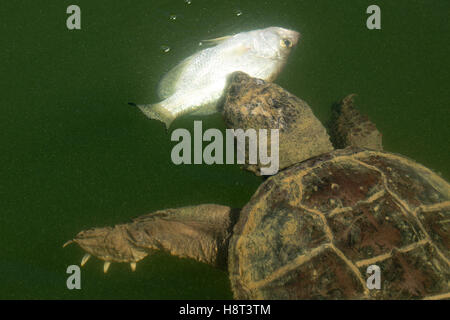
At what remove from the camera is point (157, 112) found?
2438mm

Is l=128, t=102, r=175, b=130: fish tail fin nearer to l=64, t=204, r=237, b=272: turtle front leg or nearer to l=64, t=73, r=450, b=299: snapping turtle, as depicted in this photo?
l=64, t=73, r=450, b=299: snapping turtle

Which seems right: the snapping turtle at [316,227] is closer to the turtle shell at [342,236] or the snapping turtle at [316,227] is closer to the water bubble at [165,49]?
the turtle shell at [342,236]

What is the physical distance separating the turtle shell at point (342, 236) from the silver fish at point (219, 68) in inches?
39.1

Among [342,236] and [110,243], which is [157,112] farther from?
[342,236]

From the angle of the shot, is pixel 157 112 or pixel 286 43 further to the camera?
pixel 286 43

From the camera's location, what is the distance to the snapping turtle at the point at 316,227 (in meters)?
1.60

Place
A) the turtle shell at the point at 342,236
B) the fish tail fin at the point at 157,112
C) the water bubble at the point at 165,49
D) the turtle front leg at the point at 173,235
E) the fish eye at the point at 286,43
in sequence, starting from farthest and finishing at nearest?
the water bubble at the point at 165,49
the fish eye at the point at 286,43
the fish tail fin at the point at 157,112
the turtle front leg at the point at 173,235
the turtle shell at the point at 342,236

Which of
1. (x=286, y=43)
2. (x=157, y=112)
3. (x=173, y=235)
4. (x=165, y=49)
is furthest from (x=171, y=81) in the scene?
(x=173, y=235)

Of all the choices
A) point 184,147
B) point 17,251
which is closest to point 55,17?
point 184,147

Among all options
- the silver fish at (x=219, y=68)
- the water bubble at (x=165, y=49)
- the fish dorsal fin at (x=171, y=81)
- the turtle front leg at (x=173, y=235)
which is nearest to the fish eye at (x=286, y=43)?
the silver fish at (x=219, y=68)

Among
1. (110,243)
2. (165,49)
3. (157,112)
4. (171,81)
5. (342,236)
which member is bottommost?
(110,243)

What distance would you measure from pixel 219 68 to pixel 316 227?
1533 millimetres

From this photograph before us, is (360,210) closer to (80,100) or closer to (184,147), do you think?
(184,147)

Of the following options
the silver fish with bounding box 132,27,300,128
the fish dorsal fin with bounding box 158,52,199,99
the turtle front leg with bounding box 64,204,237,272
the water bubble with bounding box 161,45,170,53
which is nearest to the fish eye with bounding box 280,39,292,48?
the silver fish with bounding box 132,27,300,128
